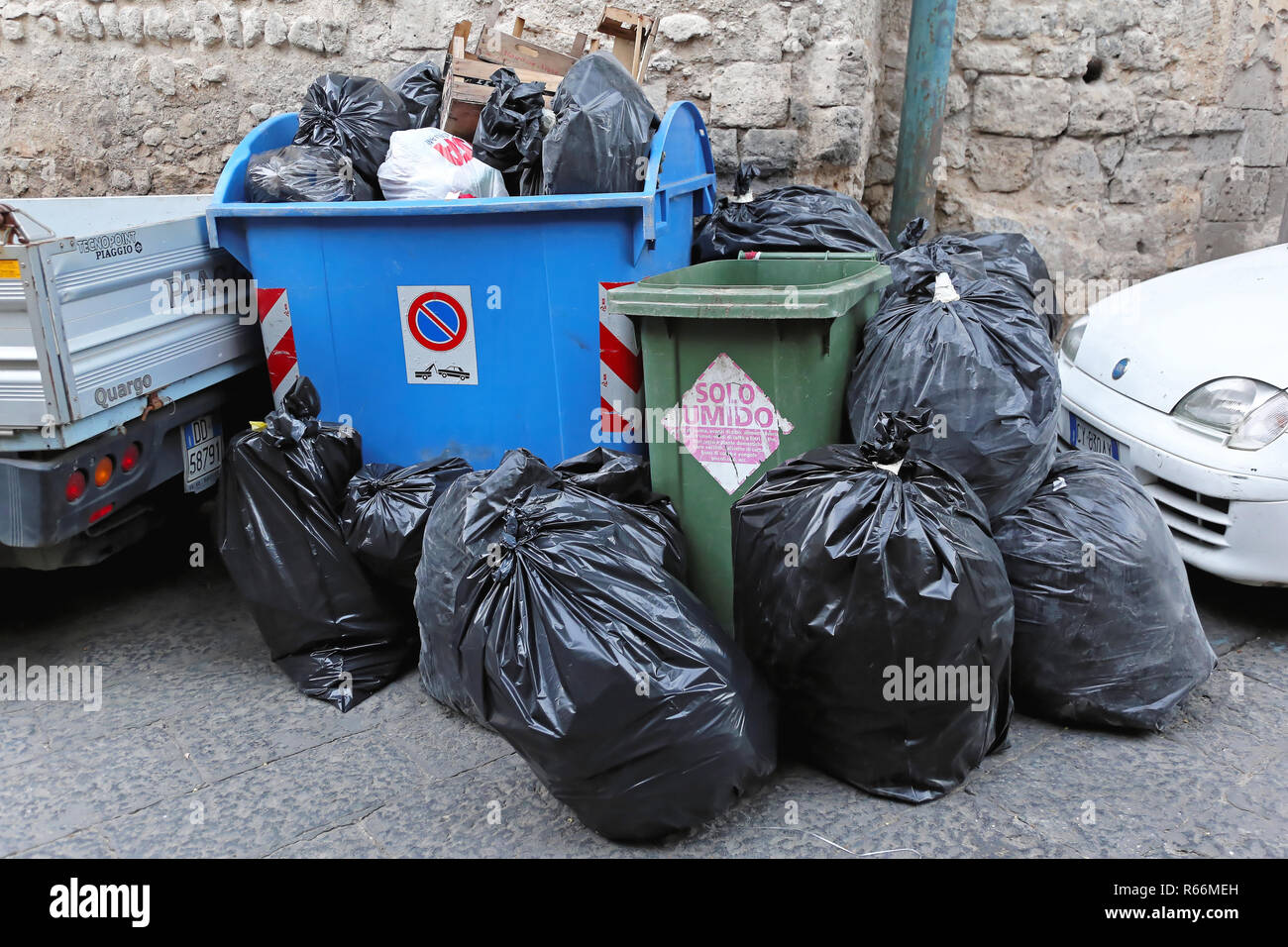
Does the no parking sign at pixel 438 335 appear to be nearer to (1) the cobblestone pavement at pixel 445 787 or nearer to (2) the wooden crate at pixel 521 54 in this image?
(1) the cobblestone pavement at pixel 445 787

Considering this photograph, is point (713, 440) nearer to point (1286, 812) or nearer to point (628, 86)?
point (628, 86)

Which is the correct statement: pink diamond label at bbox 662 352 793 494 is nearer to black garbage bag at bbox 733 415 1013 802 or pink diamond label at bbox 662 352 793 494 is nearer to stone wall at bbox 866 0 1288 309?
black garbage bag at bbox 733 415 1013 802

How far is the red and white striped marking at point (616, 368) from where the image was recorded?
119 inches

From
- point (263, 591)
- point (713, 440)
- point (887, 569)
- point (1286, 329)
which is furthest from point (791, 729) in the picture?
point (1286, 329)

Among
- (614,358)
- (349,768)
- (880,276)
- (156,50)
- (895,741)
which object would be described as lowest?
(349,768)

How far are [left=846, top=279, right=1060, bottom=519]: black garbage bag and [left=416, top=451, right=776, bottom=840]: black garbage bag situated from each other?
2.70 ft

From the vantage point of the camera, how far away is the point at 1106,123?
474 cm

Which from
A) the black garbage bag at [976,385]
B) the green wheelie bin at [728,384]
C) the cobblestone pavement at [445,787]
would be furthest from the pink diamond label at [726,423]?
the cobblestone pavement at [445,787]

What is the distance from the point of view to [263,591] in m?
2.99

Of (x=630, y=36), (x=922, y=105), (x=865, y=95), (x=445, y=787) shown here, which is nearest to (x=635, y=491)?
(x=445, y=787)

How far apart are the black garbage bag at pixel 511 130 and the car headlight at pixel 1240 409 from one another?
2.28 meters

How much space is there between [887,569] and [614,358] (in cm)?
119

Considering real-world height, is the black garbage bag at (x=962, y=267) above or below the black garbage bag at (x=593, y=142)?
below

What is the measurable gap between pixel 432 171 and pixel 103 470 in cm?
137
